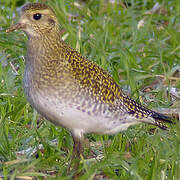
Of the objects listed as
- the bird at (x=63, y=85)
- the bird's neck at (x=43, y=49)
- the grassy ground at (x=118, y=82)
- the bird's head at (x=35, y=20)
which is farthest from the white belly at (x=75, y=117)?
the bird's head at (x=35, y=20)

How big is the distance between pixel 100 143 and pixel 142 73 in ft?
4.81

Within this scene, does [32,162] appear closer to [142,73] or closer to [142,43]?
[142,73]

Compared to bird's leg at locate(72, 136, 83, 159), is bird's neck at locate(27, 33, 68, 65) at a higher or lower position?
higher

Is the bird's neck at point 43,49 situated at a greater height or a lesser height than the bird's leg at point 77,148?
greater

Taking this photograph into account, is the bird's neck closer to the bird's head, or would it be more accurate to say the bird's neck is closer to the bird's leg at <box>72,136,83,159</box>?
the bird's head

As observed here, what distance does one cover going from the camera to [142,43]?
26.6 feet

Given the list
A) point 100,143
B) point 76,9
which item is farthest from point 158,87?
point 76,9

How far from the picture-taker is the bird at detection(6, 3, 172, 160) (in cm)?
482

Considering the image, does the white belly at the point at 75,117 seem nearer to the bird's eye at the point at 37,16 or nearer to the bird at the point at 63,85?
the bird at the point at 63,85

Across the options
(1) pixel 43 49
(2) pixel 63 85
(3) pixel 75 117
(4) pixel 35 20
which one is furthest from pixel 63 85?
(4) pixel 35 20

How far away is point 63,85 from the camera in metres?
4.88

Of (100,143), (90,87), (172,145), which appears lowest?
(100,143)

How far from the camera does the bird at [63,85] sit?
15.8ft

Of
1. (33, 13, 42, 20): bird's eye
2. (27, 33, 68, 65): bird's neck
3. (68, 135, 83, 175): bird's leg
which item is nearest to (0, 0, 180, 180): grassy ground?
(68, 135, 83, 175): bird's leg
